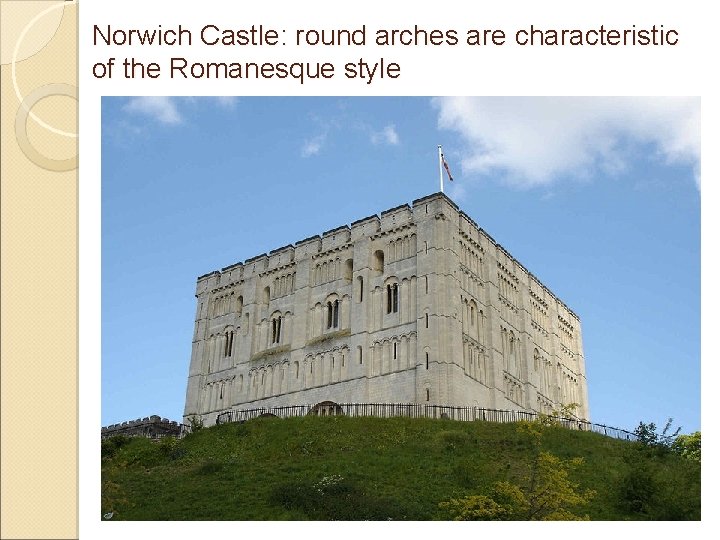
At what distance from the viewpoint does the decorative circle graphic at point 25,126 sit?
14.4 meters

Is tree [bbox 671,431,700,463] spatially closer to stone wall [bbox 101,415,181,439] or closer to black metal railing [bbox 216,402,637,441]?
black metal railing [bbox 216,402,637,441]

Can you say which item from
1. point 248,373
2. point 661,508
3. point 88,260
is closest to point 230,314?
point 248,373

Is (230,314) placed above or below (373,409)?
above

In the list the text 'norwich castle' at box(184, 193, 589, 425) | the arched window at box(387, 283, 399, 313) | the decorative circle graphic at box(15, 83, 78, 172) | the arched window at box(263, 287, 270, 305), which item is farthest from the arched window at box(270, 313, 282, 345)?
the decorative circle graphic at box(15, 83, 78, 172)

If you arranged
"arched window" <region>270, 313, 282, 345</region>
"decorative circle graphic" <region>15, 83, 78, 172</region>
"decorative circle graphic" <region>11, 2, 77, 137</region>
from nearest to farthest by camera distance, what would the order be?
"decorative circle graphic" <region>15, 83, 78, 172</region> < "decorative circle graphic" <region>11, 2, 77, 137</region> < "arched window" <region>270, 313, 282, 345</region>

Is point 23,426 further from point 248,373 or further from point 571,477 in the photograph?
point 248,373

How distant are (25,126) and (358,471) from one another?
20.5 metres

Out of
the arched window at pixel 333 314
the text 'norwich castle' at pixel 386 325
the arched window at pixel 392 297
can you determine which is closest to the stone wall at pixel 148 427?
the text 'norwich castle' at pixel 386 325

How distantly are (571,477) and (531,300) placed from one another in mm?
32908

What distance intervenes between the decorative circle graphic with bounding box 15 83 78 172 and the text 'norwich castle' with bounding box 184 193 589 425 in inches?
1333

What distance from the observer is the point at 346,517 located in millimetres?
24703

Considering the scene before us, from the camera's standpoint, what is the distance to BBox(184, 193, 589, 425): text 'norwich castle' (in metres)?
49.1

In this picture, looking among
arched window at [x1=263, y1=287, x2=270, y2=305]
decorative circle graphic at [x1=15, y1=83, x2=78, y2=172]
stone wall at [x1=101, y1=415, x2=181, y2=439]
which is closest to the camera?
decorative circle graphic at [x1=15, y1=83, x2=78, y2=172]

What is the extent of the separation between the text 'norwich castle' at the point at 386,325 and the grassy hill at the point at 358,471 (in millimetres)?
8693
